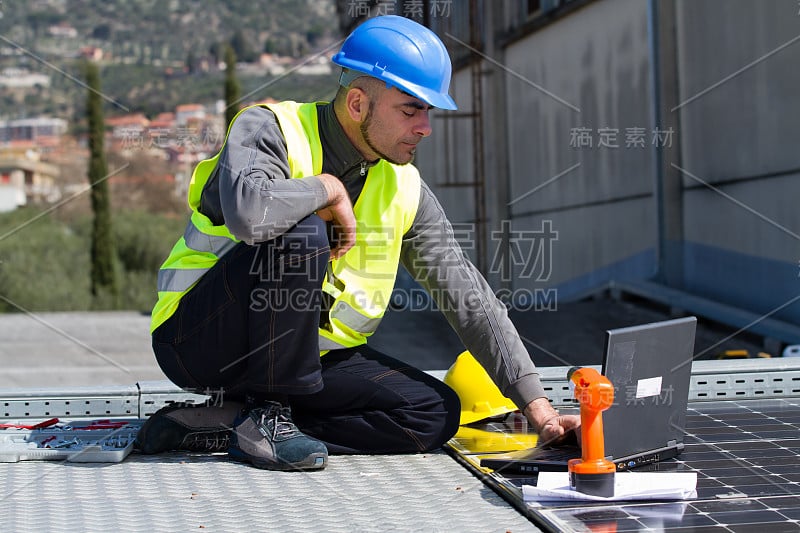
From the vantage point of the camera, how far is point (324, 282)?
263 cm

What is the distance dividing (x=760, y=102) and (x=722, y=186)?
0.83 meters

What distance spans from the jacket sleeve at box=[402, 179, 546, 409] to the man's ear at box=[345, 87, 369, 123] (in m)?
0.34

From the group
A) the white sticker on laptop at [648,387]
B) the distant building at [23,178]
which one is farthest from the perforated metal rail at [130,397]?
the distant building at [23,178]

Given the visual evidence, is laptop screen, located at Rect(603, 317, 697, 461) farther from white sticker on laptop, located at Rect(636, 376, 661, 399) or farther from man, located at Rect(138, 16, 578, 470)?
man, located at Rect(138, 16, 578, 470)

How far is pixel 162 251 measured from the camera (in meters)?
20.1

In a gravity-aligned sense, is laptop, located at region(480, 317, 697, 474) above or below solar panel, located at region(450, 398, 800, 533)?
above

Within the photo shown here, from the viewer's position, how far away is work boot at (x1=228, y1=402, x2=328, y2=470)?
8.04ft

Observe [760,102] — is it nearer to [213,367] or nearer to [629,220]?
[629,220]

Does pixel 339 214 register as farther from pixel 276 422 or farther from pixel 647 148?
pixel 647 148

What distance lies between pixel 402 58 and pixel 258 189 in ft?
1.70

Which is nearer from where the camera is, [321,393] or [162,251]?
[321,393]

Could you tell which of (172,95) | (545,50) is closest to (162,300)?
(545,50)

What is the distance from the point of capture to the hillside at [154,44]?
29.9 m

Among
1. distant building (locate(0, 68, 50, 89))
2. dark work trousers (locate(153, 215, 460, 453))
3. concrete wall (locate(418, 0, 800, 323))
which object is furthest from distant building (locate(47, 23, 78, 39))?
dark work trousers (locate(153, 215, 460, 453))
